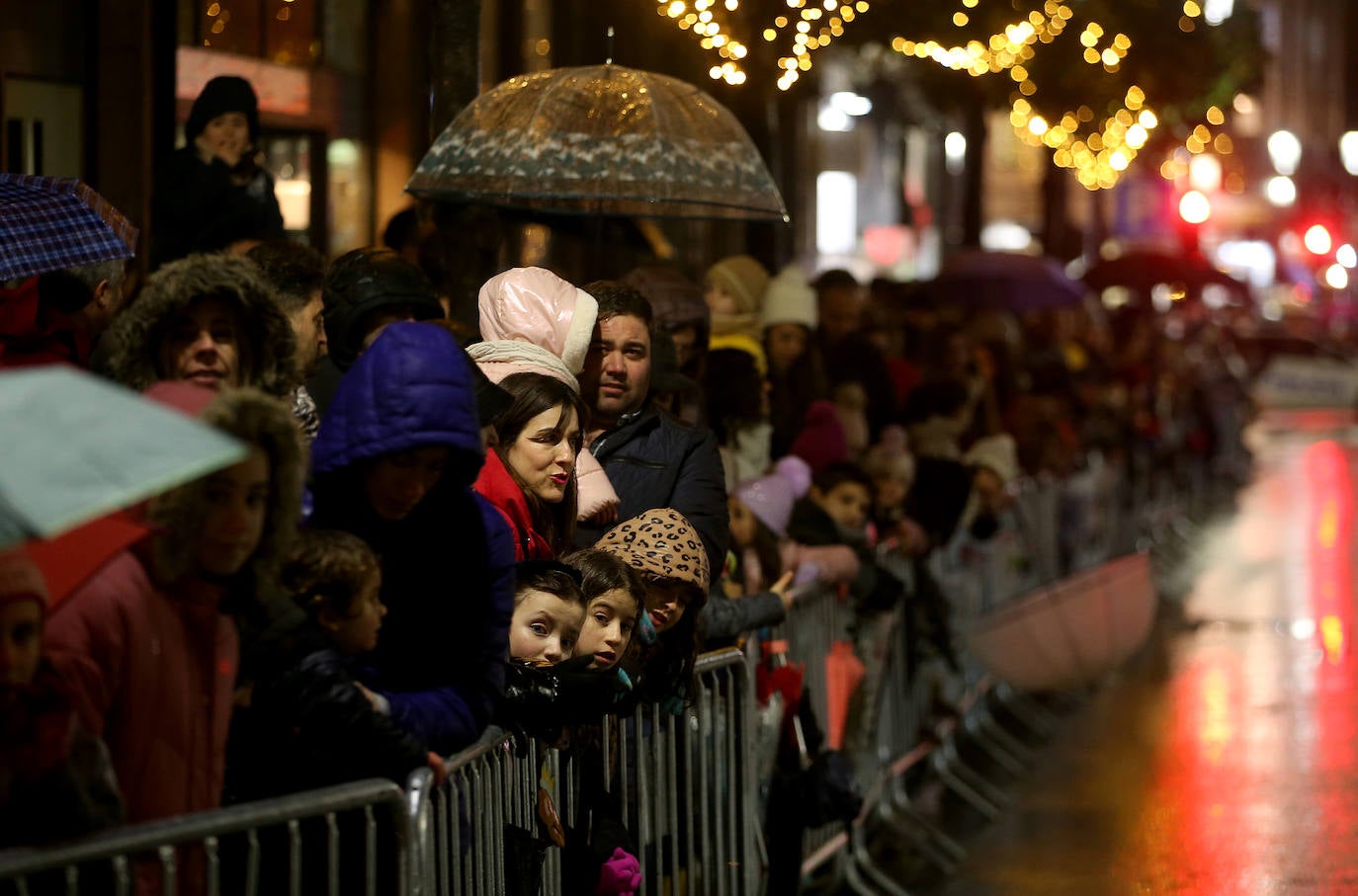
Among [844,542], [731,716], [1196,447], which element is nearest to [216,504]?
[731,716]

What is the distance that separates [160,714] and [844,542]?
514cm

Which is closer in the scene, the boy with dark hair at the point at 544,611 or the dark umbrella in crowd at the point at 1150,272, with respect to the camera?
the boy with dark hair at the point at 544,611

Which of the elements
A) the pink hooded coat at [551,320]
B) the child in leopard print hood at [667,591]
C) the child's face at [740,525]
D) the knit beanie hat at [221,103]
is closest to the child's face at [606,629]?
the child in leopard print hood at [667,591]

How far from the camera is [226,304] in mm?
5098

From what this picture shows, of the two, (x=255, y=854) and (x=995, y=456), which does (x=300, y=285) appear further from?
(x=995, y=456)

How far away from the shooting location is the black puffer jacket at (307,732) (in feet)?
14.9

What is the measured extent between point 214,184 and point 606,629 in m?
2.95

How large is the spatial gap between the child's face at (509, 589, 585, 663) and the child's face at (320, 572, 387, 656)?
91 centimetres

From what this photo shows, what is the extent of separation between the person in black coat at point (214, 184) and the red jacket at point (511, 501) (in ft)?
8.10

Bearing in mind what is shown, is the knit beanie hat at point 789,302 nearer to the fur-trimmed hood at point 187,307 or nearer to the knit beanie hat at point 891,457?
the knit beanie hat at point 891,457

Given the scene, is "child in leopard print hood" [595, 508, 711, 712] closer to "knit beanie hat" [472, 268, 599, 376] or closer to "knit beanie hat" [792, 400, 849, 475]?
"knit beanie hat" [472, 268, 599, 376]

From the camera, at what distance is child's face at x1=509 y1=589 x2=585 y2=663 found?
222 inches

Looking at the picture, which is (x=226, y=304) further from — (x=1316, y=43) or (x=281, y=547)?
(x=1316, y=43)

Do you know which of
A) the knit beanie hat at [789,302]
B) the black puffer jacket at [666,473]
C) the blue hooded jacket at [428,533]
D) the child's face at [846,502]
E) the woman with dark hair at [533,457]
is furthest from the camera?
the knit beanie hat at [789,302]
